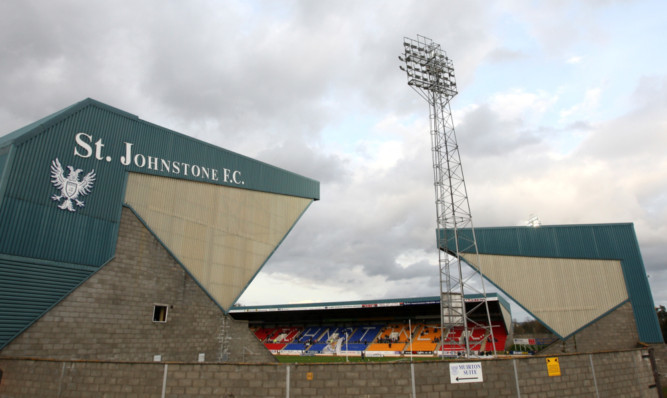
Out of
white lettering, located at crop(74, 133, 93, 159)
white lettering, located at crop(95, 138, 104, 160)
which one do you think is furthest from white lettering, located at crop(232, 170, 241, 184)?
white lettering, located at crop(74, 133, 93, 159)

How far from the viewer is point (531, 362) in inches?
541

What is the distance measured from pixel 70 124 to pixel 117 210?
5.22m

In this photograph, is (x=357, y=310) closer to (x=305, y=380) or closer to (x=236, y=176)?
(x=236, y=176)

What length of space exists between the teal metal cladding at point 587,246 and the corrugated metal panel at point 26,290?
2712cm

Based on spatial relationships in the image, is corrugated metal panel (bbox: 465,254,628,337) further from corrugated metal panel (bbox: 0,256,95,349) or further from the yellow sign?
corrugated metal panel (bbox: 0,256,95,349)

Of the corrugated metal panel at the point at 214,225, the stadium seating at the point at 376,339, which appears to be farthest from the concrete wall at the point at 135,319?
the stadium seating at the point at 376,339

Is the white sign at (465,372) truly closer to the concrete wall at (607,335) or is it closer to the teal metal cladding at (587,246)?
the teal metal cladding at (587,246)

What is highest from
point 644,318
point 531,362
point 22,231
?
point 22,231

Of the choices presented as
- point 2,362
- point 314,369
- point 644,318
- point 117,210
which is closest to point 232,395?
point 314,369

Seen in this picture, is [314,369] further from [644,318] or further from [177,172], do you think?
[644,318]

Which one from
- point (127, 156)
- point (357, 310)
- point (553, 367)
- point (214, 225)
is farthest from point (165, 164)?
point (357, 310)

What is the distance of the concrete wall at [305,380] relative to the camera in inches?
487

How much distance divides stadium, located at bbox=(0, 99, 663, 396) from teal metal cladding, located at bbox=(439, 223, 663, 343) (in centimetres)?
9

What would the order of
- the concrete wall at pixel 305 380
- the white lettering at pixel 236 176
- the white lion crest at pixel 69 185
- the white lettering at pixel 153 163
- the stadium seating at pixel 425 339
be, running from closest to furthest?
1. the concrete wall at pixel 305 380
2. the white lion crest at pixel 69 185
3. the white lettering at pixel 153 163
4. the white lettering at pixel 236 176
5. the stadium seating at pixel 425 339
